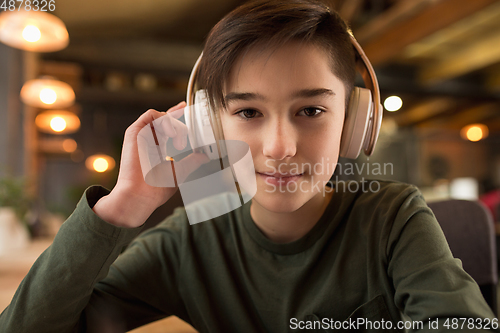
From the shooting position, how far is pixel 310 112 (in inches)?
21.5

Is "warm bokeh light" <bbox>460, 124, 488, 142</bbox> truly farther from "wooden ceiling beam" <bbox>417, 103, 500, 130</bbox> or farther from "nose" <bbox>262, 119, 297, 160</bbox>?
"nose" <bbox>262, 119, 297, 160</bbox>

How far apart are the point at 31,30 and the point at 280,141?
1.57 metres

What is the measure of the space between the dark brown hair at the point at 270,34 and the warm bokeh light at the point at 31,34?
1.31m

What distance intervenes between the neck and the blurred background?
2.01 metres

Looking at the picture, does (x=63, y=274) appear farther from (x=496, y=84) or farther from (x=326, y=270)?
(x=496, y=84)

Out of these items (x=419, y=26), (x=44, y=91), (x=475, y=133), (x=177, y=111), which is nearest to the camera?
(x=177, y=111)

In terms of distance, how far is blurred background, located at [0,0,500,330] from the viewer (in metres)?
2.77

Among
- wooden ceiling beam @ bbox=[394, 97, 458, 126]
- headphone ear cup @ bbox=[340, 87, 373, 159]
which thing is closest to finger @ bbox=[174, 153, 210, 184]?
headphone ear cup @ bbox=[340, 87, 373, 159]

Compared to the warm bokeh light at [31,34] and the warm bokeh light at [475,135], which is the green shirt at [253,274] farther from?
the warm bokeh light at [475,135]

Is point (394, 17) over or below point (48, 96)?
over

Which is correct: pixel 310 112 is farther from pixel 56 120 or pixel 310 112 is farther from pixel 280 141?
pixel 56 120

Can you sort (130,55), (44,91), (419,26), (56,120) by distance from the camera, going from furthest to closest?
(130,55)
(56,120)
(419,26)
(44,91)

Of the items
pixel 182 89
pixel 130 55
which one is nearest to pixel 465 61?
pixel 182 89

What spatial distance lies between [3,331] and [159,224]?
31cm
